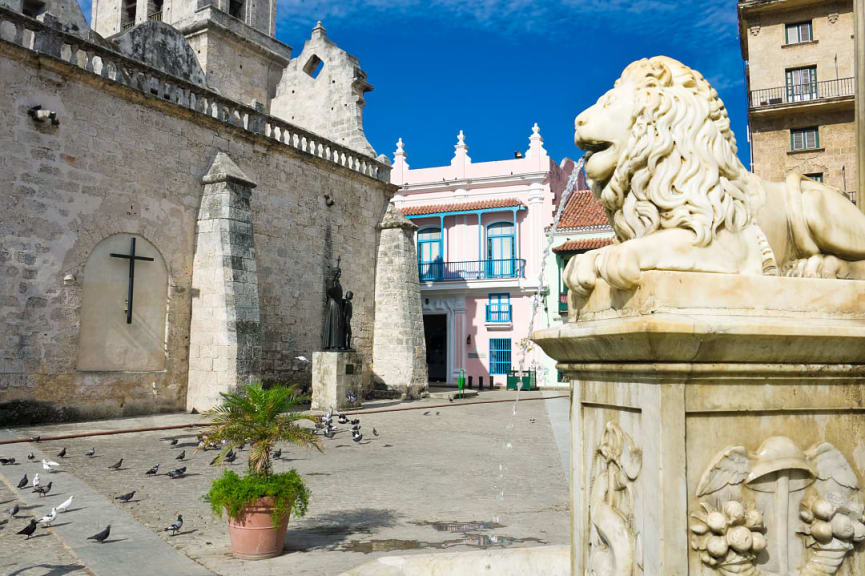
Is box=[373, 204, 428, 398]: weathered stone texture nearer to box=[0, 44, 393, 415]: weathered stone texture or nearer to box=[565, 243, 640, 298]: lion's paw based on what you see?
box=[0, 44, 393, 415]: weathered stone texture

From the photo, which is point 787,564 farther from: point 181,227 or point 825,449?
point 181,227

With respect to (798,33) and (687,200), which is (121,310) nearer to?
(687,200)

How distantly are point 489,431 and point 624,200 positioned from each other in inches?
372

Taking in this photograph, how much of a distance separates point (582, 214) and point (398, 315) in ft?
35.5

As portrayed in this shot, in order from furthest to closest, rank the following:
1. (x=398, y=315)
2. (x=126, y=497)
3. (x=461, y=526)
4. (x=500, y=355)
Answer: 1. (x=500, y=355)
2. (x=398, y=315)
3. (x=126, y=497)
4. (x=461, y=526)

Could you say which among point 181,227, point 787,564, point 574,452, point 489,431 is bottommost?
point 489,431

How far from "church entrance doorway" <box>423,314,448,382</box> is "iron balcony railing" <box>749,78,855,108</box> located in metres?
14.5

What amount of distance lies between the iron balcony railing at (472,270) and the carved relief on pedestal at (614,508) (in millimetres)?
24523

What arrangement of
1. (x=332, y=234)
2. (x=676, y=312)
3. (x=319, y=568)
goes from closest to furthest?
(x=676, y=312) → (x=319, y=568) → (x=332, y=234)

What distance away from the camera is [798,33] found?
24.3m

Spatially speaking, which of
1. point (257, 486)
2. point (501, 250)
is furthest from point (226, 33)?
point (257, 486)

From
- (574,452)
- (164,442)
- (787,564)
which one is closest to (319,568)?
(574,452)

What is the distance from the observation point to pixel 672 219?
2.21 m

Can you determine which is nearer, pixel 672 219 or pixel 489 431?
pixel 672 219
